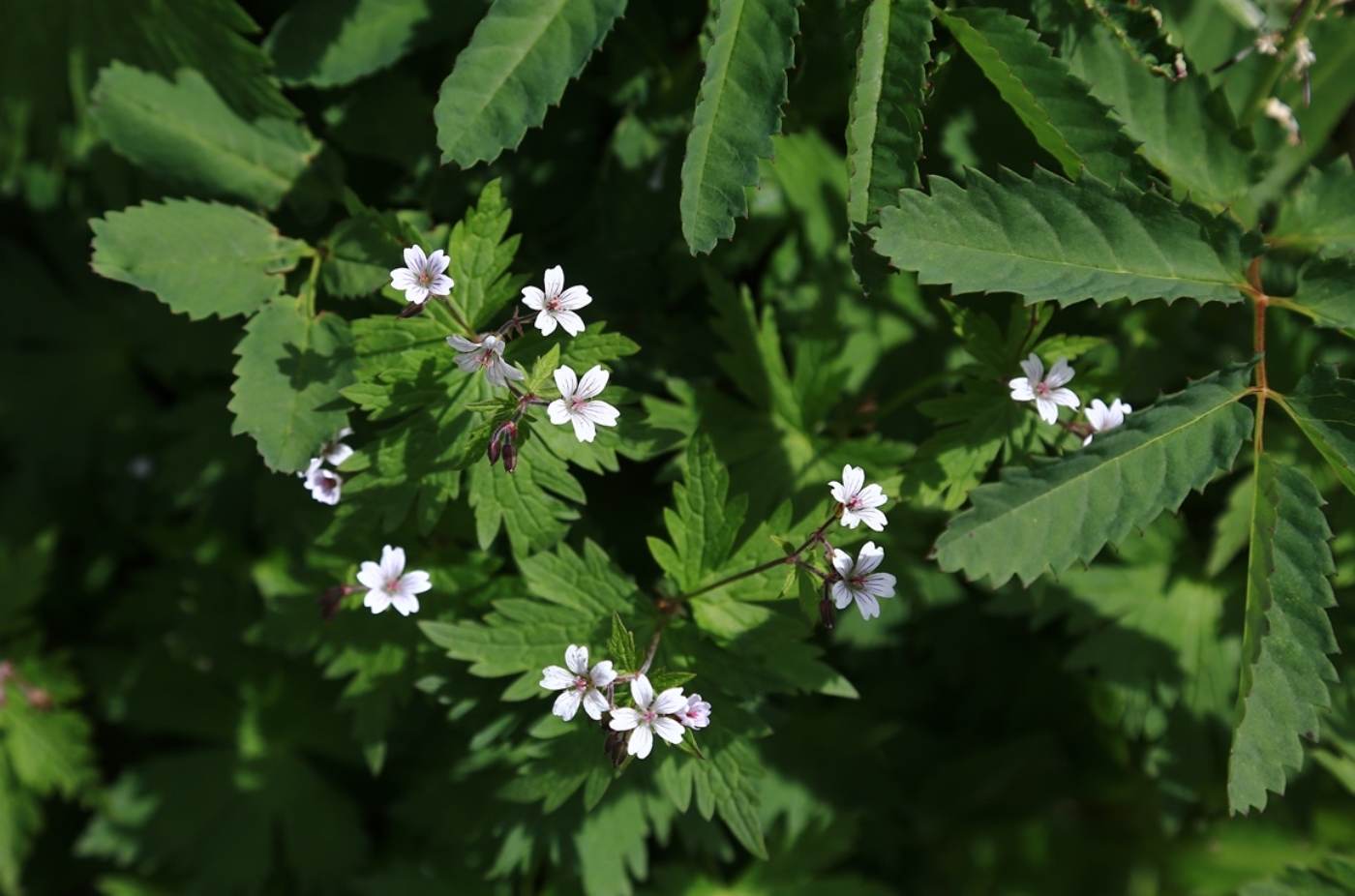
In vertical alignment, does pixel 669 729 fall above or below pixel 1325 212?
below

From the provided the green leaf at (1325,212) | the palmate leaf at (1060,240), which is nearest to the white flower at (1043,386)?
the palmate leaf at (1060,240)

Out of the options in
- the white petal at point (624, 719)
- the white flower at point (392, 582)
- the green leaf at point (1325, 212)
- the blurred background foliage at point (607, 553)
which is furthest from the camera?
the blurred background foliage at point (607, 553)

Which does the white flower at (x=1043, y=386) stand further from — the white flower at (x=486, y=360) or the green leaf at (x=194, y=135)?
the green leaf at (x=194, y=135)

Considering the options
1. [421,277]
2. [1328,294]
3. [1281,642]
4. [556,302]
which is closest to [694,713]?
[556,302]

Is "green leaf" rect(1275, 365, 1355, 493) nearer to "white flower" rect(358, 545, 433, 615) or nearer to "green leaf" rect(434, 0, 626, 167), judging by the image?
"green leaf" rect(434, 0, 626, 167)

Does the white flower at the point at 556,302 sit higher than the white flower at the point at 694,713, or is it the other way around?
the white flower at the point at 556,302

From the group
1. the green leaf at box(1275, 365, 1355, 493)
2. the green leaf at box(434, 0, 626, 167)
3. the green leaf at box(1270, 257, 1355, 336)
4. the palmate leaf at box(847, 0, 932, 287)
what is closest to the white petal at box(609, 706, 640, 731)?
the palmate leaf at box(847, 0, 932, 287)

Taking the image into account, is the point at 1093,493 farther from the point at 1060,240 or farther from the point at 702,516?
the point at 702,516
